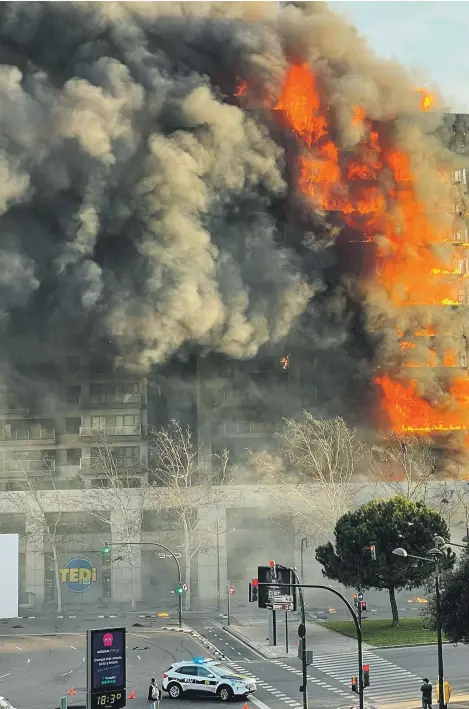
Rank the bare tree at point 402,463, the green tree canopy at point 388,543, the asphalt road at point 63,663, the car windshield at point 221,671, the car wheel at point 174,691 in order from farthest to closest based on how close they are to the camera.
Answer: the bare tree at point 402,463, the green tree canopy at point 388,543, the asphalt road at point 63,663, the car wheel at point 174,691, the car windshield at point 221,671

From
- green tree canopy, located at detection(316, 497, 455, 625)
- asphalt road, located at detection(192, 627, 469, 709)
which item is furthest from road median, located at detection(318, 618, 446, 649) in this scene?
green tree canopy, located at detection(316, 497, 455, 625)

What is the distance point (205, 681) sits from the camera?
42.6 metres

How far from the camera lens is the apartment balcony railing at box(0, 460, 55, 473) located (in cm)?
8881

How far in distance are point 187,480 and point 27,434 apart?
1696 centimetres

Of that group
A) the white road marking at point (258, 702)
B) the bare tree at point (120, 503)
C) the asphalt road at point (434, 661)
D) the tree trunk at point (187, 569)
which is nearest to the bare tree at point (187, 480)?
the tree trunk at point (187, 569)

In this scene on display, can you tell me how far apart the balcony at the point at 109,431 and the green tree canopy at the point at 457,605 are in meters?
49.7

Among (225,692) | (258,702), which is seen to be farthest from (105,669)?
(258,702)

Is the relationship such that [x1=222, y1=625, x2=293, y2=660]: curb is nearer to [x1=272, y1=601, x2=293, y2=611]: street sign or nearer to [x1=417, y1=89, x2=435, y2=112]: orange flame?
[x1=272, y1=601, x2=293, y2=611]: street sign

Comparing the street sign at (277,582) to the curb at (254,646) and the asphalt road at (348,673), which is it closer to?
the asphalt road at (348,673)

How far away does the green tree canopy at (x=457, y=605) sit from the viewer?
4375cm

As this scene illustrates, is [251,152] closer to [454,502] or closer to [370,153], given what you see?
[370,153]

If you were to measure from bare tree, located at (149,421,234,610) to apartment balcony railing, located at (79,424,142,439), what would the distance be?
1952mm

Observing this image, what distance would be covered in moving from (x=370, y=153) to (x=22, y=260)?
112ft

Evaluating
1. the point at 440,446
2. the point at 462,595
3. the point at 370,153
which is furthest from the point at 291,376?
the point at 462,595
